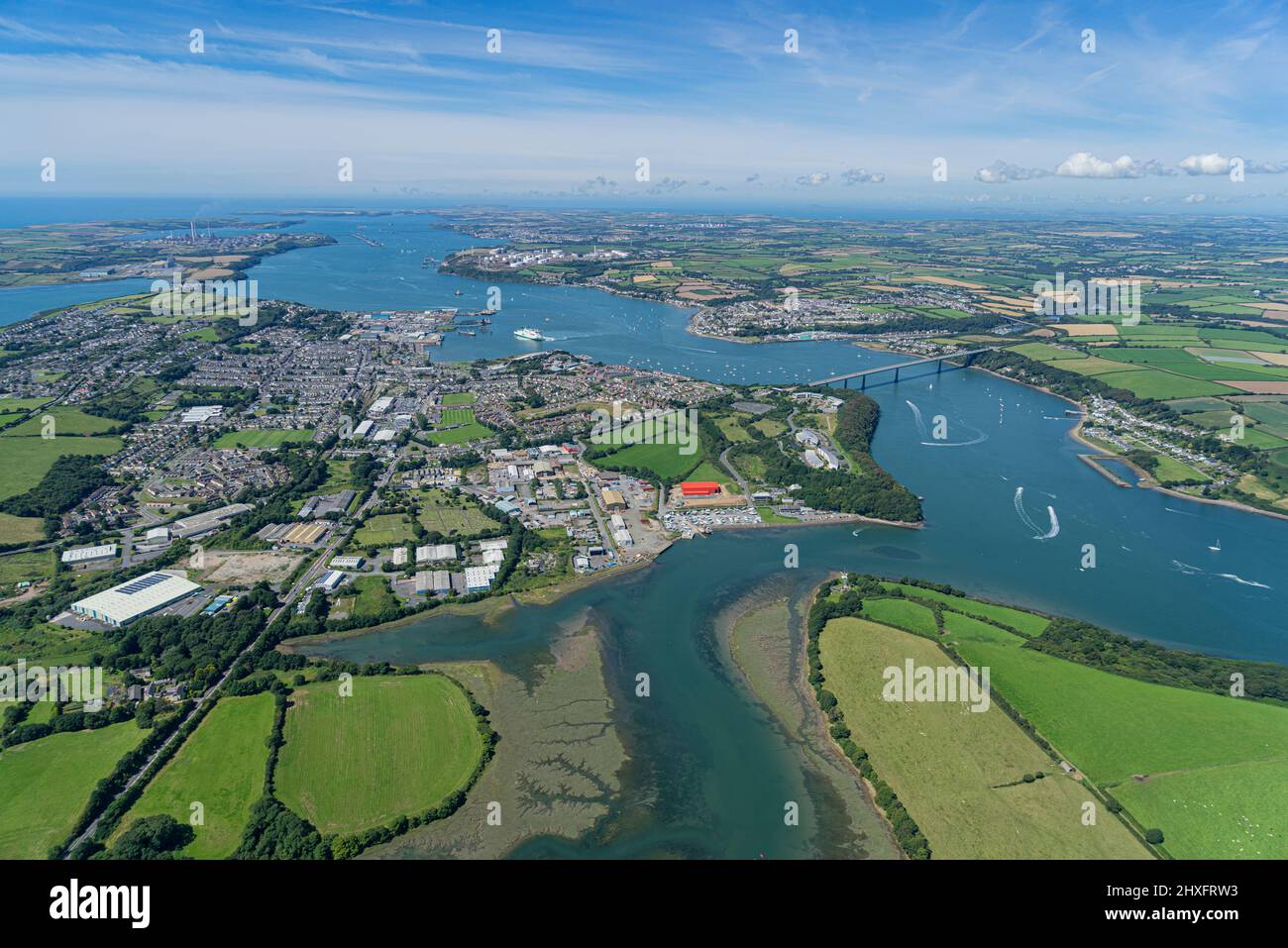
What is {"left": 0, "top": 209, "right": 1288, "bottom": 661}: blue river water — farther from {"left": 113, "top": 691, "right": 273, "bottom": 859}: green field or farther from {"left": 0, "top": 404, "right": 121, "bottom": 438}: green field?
{"left": 0, "top": 404, "right": 121, "bottom": 438}: green field

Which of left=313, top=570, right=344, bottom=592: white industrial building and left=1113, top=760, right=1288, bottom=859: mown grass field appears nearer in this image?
left=1113, top=760, right=1288, bottom=859: mown grass field

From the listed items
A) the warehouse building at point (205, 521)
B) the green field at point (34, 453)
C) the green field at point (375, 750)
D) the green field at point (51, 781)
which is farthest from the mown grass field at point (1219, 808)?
the green field at point (34, 453)

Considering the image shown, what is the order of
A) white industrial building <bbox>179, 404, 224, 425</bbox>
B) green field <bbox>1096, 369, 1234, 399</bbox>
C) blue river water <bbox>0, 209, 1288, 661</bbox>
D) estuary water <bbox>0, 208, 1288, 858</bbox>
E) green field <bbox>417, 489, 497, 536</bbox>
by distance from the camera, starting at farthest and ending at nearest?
green field <bbox>1096, 369, 1234, 399</bbox> < white industrial building <bbox>179, 404, 224, 425</bbox> < green field <bbox>417, 489, 497, 536</bbox> < blue river water <bbox>0, 209, 1288, 661</bbox> < estuary water <bbox>0, 208, 1288, 858</bbox>

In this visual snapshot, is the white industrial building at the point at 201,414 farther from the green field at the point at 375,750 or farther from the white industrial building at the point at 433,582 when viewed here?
the green field at the point at 375,750

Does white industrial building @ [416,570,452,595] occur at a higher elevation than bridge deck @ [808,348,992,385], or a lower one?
lower

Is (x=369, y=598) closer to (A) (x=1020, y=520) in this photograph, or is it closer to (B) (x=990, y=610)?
(B) (x=990, y=610)

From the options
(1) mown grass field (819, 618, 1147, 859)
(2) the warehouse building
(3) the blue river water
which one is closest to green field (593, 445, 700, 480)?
(3) the blue river water

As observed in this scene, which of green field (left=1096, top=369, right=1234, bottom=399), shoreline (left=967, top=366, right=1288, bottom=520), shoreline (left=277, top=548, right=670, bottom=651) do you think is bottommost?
shoreline (left=277, top=548, right=670, bottom=651)
